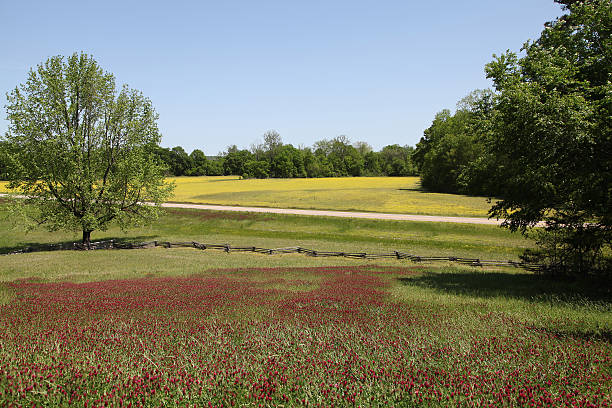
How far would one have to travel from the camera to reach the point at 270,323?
8.09 metres

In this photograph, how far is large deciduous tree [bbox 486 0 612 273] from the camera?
14.2 m

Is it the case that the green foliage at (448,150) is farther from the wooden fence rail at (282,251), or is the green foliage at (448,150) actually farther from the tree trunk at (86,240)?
the tree trunk at (86,240)

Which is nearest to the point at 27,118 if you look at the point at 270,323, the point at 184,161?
the point at 270,323

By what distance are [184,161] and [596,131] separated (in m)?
199

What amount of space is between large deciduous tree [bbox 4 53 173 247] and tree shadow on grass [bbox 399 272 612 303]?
2823 cm

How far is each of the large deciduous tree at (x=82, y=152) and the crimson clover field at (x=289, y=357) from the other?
26580 millimetres

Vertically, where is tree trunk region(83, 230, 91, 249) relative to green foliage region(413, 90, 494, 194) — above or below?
below

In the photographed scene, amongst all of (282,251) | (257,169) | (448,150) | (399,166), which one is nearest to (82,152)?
(282,251)

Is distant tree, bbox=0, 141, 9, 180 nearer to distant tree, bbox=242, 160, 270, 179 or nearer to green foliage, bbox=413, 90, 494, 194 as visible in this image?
green foliage, bbox=413, 90, 494, 194

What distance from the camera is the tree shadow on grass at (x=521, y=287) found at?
528 inches

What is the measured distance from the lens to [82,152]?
33.6 m

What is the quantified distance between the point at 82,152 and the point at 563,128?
3523 cm

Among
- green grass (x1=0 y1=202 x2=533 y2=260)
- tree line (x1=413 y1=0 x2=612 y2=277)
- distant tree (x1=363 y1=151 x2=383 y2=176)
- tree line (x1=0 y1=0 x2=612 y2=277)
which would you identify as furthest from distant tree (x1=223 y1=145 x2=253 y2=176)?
tree line (x1=413 y1=0 x2=612 y2=277)

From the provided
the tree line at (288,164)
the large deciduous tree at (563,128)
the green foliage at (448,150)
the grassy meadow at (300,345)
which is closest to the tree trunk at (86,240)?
the grassy meadow at (300,345)
